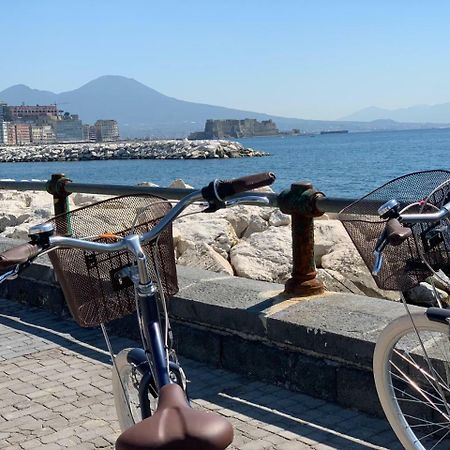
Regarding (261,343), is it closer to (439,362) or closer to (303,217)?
(303,217)

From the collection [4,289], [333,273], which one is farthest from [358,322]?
[4,289]

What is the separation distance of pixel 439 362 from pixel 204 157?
9002 centimetres

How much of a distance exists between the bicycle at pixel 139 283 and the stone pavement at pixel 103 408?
121 cm

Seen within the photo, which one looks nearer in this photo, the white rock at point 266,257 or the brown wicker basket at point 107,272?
the brown wicker basket at point 107,272

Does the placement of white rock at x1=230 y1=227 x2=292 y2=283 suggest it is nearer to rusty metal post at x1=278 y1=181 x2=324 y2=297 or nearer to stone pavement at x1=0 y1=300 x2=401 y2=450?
stone pavement at x1=0 y1=300 x2=401 y2=450

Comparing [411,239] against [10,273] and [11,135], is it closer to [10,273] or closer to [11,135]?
[10,273]

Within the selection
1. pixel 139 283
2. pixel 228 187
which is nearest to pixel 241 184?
pixel 228 187

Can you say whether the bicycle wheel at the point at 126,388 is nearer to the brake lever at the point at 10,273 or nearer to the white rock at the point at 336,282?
the brake lever at the point at 10,273

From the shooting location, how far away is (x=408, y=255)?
3.12 meters

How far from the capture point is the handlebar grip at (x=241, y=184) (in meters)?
2.62

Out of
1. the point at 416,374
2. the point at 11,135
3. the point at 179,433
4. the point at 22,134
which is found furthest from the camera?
the point at 22,134

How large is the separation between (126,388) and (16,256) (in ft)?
3.18

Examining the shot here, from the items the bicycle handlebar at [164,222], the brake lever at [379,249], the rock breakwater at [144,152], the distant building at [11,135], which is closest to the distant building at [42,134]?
the distant building at [11,135]

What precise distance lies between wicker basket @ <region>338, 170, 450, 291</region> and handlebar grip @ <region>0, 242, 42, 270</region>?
1.30m
